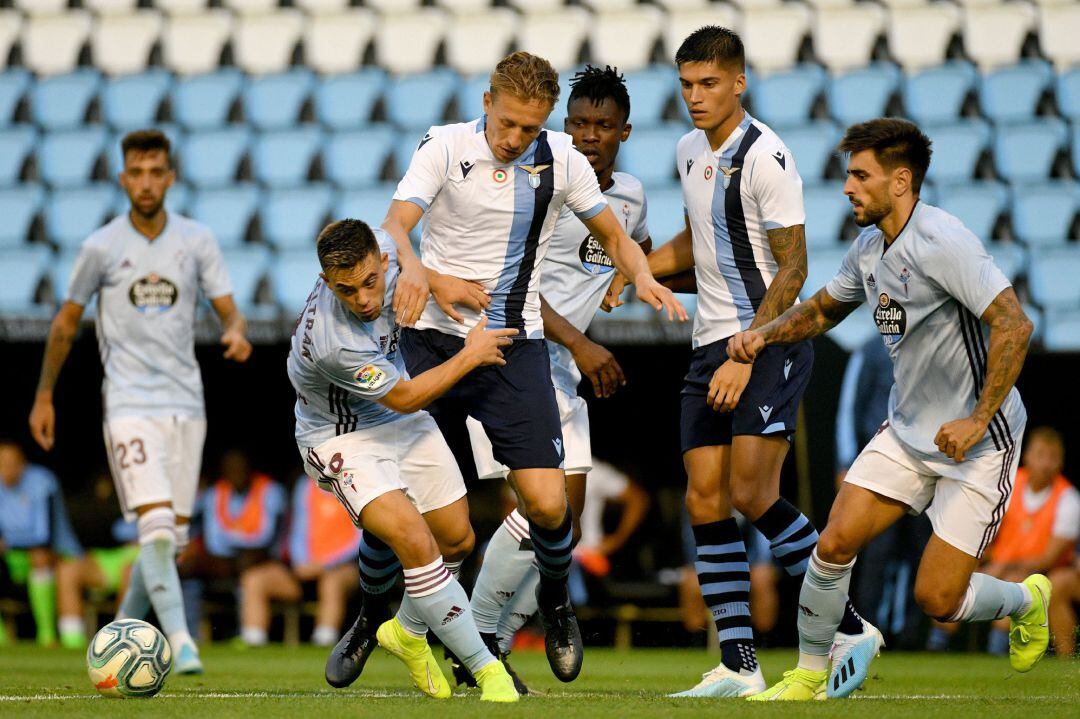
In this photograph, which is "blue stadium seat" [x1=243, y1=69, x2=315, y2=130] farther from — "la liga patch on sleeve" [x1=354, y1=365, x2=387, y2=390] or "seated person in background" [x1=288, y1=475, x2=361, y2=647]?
"la liga patch on sleeve" [x1=354, y1=365, x2=387, y2=390]

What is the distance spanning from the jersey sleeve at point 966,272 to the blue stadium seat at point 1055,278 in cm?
610

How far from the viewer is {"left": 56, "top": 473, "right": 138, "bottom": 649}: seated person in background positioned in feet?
35.8

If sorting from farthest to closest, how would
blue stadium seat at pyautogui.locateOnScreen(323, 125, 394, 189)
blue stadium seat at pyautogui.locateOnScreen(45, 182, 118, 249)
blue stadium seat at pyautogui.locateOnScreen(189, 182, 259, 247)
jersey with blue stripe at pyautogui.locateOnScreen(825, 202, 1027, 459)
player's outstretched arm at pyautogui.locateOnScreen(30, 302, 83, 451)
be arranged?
blue stadium seat at pyautogui.locateOnScreen(323, 125, 394, 189), blue stadium seat at pyautogui.locateOnScreen(45, 182, 118, 249), blue stadium seat at pyautogui.locateOnScreen(189, 182, 259, 247), player's outstretched arm at pyautogui.locateOnScreen(30, 302, 83, 451), jersey with blue stripe at pyautogui.locateOnScreen(825, 202, 1027, 459)

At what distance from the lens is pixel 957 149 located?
496 inches

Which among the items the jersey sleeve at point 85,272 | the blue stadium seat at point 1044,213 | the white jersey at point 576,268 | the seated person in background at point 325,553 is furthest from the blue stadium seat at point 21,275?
the blue stadium seat at point 1044,213

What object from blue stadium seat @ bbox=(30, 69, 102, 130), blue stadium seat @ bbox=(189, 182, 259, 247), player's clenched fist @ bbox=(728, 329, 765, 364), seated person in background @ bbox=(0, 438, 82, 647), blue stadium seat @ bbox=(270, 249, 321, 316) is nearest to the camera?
player's clenched fist @ bbox=(728, 329, 765, 364)

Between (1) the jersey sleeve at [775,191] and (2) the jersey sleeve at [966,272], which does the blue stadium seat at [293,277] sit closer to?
(1) the jersey sleeve at [775,191]

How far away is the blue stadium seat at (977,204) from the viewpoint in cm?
A: 1181

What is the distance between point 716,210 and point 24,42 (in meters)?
10.5

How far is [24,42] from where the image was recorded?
1447 centimetres

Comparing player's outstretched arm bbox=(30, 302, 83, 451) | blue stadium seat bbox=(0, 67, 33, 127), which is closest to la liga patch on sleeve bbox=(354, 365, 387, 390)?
player's outstretched arm bbox=(30, 302, 83, 451)

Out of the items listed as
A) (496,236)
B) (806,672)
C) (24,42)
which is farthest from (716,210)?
(24,42)

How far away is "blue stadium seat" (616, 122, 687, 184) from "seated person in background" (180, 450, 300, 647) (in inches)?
155

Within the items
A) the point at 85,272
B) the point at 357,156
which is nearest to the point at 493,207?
the point at 85,272
